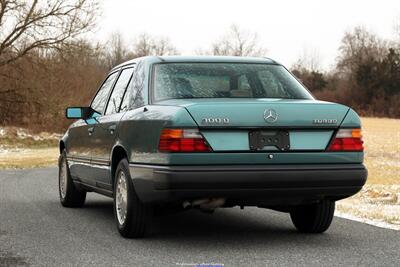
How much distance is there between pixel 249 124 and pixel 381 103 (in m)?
68.5

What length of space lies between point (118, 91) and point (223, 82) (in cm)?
143

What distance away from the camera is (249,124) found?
18.7 feet

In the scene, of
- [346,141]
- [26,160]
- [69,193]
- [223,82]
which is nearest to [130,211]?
[223,82]

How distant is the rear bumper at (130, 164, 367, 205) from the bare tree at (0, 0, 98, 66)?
29.9 m

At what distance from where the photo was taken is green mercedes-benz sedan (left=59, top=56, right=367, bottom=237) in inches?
222

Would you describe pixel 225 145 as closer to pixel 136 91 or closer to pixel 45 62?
pixel 136 91

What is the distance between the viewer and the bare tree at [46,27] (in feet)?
113

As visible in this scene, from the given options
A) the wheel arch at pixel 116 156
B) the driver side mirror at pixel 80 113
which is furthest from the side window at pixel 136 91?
the driver side mirror at pixel 80 113

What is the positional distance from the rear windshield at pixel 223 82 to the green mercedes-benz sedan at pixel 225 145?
0.01m

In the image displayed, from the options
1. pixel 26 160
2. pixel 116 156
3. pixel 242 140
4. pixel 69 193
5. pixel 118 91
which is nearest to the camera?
pixel 242 140

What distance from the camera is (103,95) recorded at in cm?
832

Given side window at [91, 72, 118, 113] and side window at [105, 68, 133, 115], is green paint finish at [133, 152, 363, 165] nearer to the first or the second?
side window at [105, 68, 133, 115]

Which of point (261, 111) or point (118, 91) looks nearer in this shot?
point (261, 111)

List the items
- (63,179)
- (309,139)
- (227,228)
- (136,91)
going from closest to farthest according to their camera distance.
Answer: (309,139), (136,91), (227,228), (63,179)
